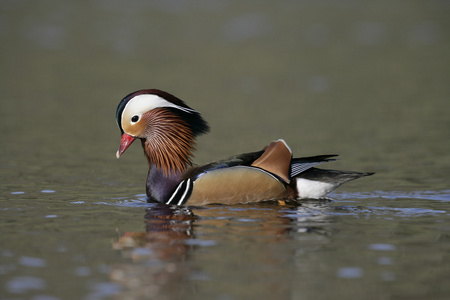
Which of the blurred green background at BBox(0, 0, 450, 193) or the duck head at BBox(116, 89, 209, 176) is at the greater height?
the blurred green background at BBox(0, 0, 450, 193)

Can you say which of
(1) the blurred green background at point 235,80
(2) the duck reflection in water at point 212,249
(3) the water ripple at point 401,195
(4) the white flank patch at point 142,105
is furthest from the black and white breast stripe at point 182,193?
(3) the water ripple at point 401,195

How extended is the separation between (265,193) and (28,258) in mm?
3237

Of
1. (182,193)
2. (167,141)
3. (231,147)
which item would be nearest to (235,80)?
(231,147)

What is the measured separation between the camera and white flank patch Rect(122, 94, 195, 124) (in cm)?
909

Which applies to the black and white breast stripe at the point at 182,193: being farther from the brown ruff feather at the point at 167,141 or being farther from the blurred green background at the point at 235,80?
the blurred green background at the point at 235,80

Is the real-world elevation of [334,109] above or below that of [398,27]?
below

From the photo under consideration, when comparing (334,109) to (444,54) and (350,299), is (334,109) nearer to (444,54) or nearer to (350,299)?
(444,54)

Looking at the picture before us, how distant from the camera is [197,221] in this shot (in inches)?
317

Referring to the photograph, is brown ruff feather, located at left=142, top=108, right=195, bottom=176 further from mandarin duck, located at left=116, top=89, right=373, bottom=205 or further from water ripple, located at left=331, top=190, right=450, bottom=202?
water ripple, located at left=331, top=190, right=450, bottom=202

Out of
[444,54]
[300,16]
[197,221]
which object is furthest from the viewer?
[300,16]

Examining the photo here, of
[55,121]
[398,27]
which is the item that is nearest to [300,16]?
[398,27]

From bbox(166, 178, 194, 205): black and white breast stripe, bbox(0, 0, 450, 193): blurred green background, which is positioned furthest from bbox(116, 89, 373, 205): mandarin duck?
bbox(0, 0, 450, 193): blurred green background

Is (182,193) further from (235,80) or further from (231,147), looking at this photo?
(235,80)

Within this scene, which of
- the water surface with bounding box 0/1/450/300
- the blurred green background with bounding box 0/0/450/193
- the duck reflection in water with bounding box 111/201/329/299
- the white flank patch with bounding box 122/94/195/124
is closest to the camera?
the duck reflection in water with bounding box 111/201/329/299
